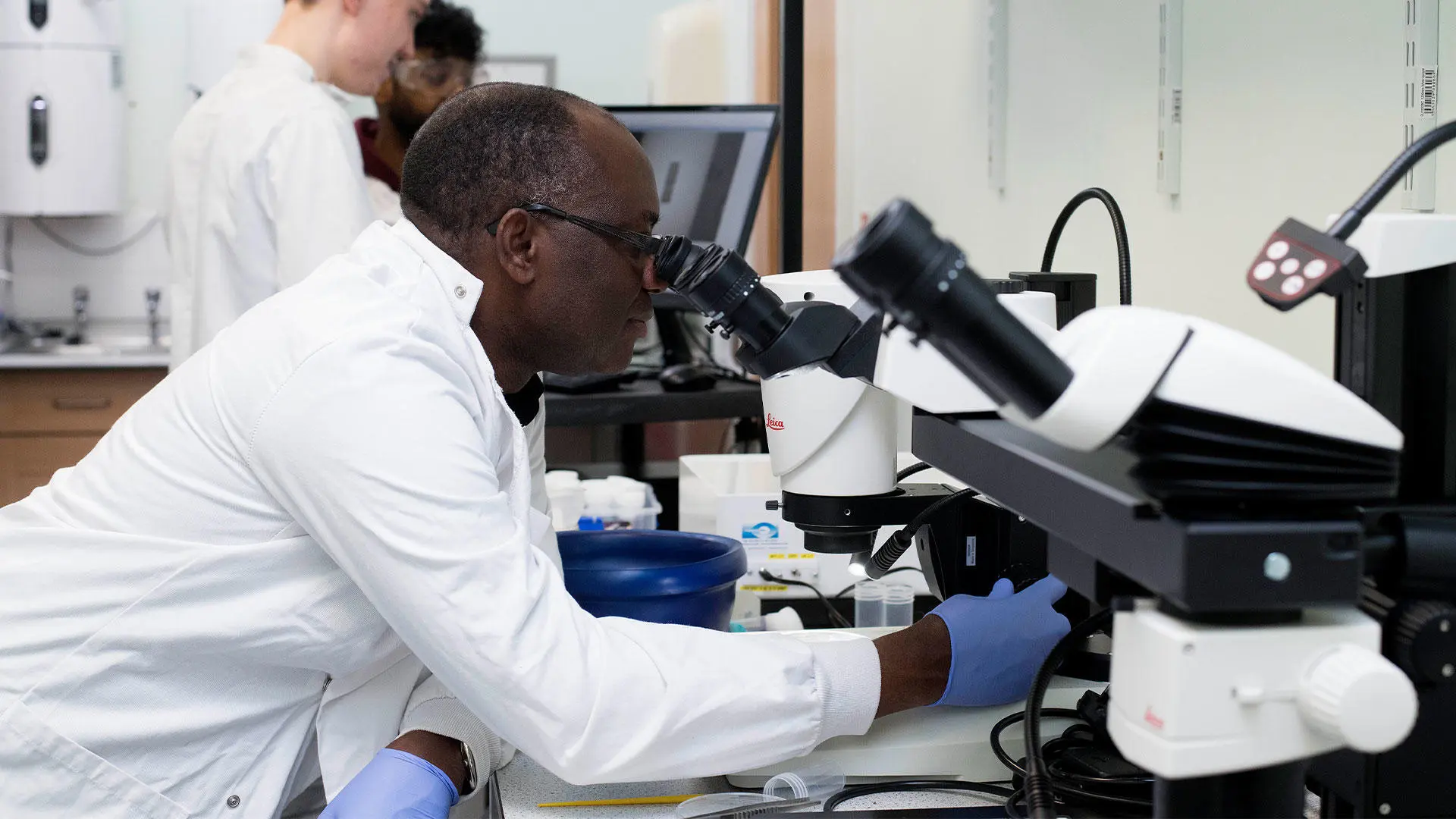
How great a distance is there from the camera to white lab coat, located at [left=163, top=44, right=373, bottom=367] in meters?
2.29

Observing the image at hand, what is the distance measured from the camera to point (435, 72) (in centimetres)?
340

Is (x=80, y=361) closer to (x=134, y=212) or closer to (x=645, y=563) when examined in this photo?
(x=134, y=212)

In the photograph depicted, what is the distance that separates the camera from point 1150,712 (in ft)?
1.92

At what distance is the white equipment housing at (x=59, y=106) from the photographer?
12.7 ft

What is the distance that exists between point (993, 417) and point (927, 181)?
6.47ft

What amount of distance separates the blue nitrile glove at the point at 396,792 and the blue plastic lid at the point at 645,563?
0.79 ft

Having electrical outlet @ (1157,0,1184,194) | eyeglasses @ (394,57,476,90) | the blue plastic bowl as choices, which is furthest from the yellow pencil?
eyeglasses @ (394,57,476,90)

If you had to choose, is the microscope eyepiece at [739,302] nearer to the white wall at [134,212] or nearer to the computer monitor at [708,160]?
the computer monitor at [708,160]

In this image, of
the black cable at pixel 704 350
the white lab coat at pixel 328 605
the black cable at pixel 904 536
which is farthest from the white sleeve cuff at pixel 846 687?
the black cable at pixel 704 350

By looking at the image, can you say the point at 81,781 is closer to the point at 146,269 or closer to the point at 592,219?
the point at 592,219

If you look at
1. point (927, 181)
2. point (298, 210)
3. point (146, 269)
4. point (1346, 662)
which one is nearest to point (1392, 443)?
point (1346, 662)

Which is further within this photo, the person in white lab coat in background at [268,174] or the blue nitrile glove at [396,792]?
the person in white lab coat in background at [268,174]

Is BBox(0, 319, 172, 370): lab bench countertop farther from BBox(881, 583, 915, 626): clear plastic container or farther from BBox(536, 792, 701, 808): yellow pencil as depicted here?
BBox(536, 792, 701, 808): yellow pencil

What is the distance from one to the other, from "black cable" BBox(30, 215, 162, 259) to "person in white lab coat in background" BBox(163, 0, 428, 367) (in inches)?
80.1
